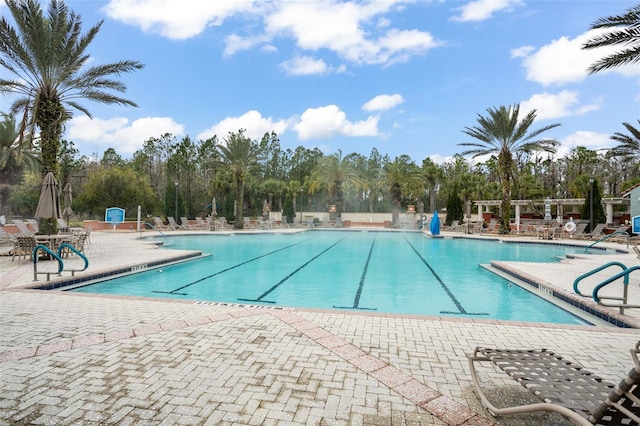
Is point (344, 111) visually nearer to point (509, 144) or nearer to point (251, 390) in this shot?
point (509, 144)

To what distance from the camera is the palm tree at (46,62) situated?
365 inches

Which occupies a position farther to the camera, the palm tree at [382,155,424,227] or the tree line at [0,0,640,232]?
the palm tree at [382,155,424,227]

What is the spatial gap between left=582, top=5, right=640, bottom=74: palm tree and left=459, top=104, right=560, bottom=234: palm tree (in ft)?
41.9

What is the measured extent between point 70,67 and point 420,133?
25.9m

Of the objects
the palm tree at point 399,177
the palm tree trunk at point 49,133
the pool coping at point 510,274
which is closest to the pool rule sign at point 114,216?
the palm tree trunk at point 49,133

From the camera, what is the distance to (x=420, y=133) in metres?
30.8

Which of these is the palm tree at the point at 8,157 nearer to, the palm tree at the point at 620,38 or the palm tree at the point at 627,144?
the palm tree at the point at 620,38

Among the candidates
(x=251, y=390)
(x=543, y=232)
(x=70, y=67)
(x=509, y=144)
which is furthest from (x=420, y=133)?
(x=251, y=390)

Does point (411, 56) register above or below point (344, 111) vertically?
below

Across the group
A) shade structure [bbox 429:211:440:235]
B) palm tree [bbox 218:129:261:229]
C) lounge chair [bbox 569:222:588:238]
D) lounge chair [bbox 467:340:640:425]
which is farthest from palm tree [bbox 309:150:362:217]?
lounge chair [bbox 467:340:640:425]

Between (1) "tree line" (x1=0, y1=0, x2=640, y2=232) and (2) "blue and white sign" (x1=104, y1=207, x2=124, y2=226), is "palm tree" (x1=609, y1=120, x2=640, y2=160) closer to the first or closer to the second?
(1) "tree line" (x1=0, y1=0, x2=640, y2=232)

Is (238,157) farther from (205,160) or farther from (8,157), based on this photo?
(8,157)

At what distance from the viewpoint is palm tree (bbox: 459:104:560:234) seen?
66.2 feet

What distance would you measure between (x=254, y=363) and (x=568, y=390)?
2.28 metres
